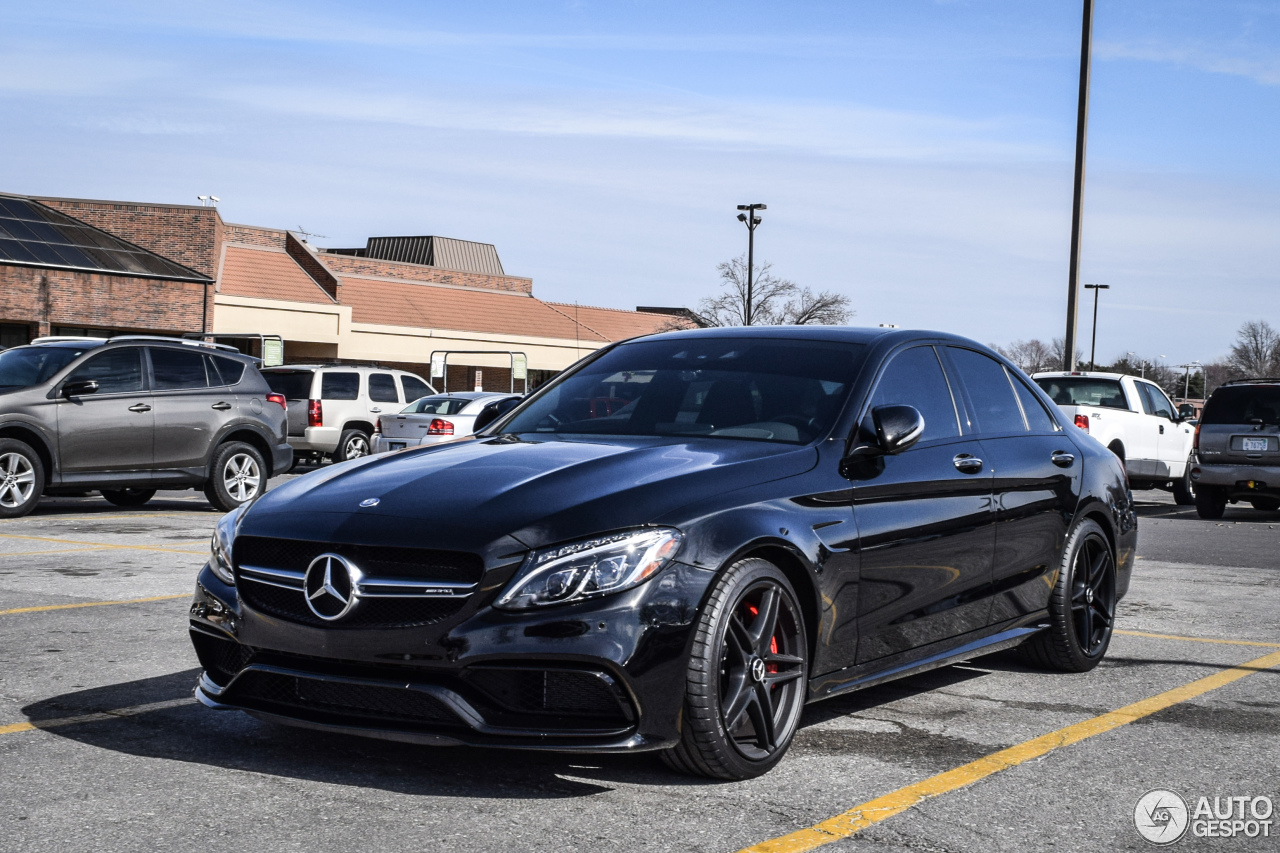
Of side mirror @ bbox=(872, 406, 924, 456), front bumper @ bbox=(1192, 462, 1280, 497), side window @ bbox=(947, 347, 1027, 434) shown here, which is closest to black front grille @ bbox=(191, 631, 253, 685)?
side mirror @ bbox=(872, 406, 924, 456)

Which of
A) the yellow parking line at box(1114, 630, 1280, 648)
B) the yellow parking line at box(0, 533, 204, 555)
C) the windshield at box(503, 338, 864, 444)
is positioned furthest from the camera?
the yellow parking line at box(0, 533, 204, 555)

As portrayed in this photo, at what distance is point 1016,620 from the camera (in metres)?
6.15

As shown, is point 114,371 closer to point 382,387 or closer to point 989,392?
point 989,392

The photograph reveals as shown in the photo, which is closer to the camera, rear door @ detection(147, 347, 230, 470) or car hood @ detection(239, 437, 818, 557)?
car hood @ detection(239, 437, 818, 557)

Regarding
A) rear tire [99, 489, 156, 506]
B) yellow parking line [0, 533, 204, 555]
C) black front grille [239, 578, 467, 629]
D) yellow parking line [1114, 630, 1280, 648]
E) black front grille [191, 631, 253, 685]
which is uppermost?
black front grille [239, 578, 467, 629]

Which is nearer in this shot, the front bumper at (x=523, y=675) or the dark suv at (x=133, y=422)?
the front bumper at (x=523, y=675)

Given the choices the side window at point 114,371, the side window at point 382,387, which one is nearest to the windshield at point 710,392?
the side window at point 114,371

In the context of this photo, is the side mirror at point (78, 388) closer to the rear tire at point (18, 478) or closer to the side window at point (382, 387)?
the rear tire at point (18, 478)

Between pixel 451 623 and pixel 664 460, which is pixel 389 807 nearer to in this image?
pixel 451 623

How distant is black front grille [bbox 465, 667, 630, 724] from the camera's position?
409cm

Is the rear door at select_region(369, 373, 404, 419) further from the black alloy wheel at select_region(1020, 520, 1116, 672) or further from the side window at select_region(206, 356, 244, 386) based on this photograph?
the black alloy wheel at select_region(1020, 520, 1116, 672)

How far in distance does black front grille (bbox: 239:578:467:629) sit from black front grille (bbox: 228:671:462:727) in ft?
0.59

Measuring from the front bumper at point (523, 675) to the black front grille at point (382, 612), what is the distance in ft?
→ 0.08

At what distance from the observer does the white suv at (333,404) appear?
2377 cm
